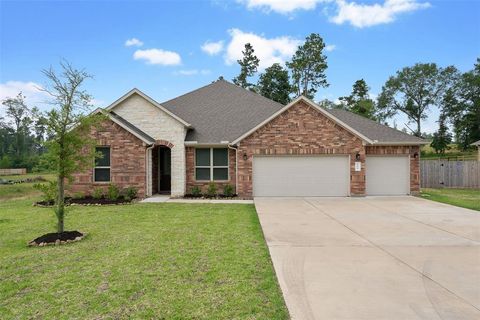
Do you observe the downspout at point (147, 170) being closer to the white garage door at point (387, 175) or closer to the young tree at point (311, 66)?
the white garage door at point (387, 175)

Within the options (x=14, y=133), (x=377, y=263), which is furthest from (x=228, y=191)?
(x=14, y=133)

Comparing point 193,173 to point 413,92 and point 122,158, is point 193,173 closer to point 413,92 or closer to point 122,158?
point 122,158

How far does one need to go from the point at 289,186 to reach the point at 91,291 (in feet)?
38.8

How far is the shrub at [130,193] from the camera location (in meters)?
14.4

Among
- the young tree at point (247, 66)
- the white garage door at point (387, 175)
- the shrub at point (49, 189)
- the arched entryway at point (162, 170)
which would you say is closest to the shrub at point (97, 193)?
the arched entryway at point (162, 170)

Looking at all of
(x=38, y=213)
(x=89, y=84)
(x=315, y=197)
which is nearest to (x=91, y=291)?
(x=89, y=84)

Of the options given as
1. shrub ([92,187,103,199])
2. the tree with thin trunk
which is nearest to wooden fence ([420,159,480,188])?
shrub ([92,187,103,199])

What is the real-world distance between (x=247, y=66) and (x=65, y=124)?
36.6 meters

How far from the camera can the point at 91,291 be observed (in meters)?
4.41

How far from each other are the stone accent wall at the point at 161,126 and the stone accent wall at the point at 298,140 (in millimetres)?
2903

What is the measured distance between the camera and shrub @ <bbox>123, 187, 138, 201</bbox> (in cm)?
1439

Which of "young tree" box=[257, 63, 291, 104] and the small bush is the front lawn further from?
"young tree" box=[257, 63, 291, 104]

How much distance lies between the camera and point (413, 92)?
188 ft

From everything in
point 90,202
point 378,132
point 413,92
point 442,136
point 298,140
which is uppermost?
point 413,92
